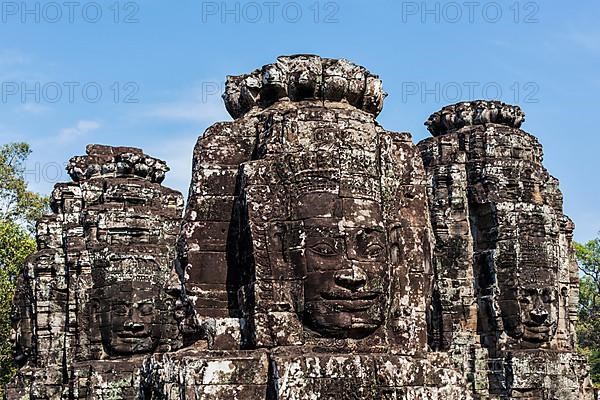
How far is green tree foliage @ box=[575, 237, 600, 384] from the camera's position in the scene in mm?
41713

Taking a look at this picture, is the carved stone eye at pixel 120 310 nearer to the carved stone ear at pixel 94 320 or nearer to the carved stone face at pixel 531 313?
the carved stone ear at pixel 94 320

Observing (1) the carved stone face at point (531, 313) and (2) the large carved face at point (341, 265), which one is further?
(1) the carved stone face at point (531, 313)

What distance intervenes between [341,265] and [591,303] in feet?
137

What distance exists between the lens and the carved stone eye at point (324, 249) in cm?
742

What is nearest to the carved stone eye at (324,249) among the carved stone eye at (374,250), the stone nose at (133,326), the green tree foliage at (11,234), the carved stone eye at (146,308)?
the carved stone eye at (374,250)

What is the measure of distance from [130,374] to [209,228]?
6.15 m

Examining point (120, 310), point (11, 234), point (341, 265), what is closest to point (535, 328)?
point (120, 310)

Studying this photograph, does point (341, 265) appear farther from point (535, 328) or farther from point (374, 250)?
point (535, 328)

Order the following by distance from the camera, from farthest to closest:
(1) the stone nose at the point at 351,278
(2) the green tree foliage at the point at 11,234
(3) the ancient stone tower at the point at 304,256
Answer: (2) the green tree foliage at the point at 11,234, (1) the stone nose at the point at 351,278, (3) the ancient stone tower at the point at 304,256

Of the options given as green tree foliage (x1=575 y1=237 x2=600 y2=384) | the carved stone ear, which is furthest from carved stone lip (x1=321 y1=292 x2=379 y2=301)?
green tree foliage (x1=575 y1=237 x2=600 y2=384)

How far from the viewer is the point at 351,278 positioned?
23.9ft

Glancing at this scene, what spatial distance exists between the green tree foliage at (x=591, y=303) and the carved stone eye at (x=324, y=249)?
1375 inches

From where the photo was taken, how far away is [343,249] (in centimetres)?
745

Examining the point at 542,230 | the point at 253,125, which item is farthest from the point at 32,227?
the point at 253,125
